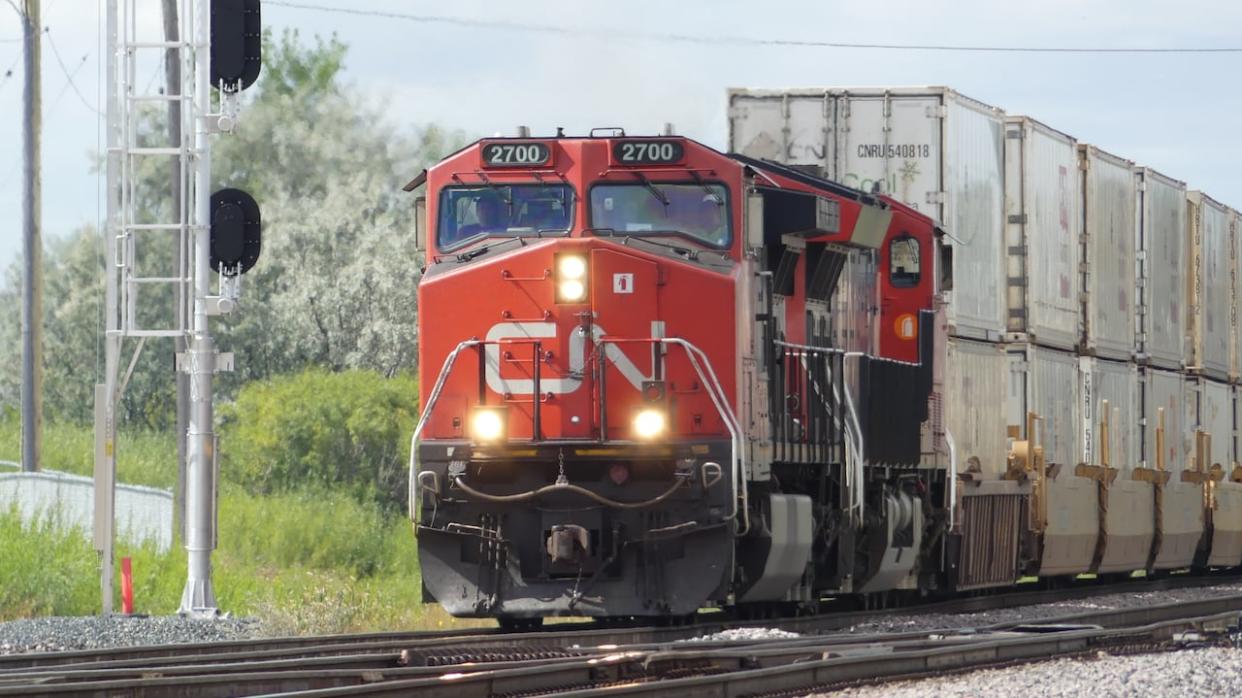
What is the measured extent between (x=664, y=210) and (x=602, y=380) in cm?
139

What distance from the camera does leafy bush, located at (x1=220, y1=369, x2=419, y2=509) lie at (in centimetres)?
3030

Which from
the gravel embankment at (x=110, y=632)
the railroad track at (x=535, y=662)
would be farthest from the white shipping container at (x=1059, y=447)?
the gravel embankment at (x=110, y=632)

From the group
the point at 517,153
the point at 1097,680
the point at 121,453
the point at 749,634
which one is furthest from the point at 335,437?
the point at 1097,680

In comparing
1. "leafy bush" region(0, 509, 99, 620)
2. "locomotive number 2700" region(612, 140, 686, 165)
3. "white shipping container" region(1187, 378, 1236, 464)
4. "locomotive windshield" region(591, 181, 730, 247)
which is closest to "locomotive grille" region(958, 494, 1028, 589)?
"locomotive windshield" region(591, 181, 730, 247)

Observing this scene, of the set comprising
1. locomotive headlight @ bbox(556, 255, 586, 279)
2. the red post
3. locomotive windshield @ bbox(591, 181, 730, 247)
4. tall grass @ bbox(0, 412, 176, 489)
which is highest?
locomotive windshield @ bbox(591, 181, 730, 247)

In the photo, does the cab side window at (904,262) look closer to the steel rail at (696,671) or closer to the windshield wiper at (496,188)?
the windshield wiper at (496,188)

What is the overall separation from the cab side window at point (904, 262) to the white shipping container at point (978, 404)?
6.60 feet

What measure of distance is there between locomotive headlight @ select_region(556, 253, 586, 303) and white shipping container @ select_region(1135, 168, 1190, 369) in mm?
14018

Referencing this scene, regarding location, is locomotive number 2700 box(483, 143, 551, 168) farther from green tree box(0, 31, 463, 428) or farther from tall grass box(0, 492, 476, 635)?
green tree box(0, 31, 463, 428)

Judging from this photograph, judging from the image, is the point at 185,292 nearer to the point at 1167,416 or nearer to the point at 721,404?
the point at 721,404

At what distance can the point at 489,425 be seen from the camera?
13.4 metres

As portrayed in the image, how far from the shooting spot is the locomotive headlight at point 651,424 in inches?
526

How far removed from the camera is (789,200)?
1420 centimetres

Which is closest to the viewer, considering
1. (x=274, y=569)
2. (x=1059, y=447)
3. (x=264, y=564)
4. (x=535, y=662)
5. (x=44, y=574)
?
(x=535, y=662)
